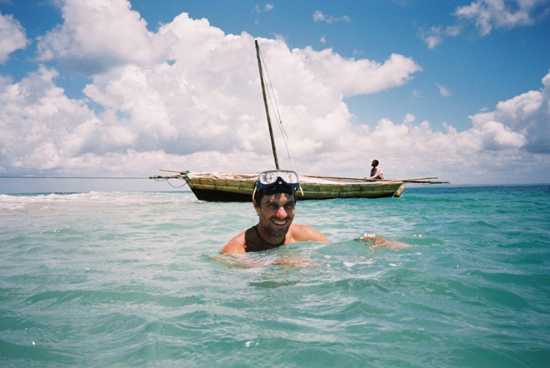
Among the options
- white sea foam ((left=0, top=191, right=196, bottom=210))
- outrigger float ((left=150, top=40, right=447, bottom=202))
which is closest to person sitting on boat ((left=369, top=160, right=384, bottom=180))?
outrigger float ((left=150, top=40, right=447, bottom=202))

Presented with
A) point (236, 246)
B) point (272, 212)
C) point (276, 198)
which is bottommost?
point (236, 246)

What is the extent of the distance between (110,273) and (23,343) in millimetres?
1804

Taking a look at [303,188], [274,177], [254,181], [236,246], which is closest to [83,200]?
[254,181]

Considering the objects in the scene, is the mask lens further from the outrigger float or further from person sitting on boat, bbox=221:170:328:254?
the outrigger float

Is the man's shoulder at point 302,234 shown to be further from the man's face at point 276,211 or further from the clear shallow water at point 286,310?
the man's face at point 276,211

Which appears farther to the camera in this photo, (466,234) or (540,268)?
(466,234)

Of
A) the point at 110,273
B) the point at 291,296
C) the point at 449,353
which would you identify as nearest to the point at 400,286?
the point at 291,296

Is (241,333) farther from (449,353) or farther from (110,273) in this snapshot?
(110,273)

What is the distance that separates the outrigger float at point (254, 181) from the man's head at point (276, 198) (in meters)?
13.8

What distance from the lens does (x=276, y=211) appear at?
3.99 m

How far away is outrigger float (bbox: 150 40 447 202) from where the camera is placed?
19.8 meters

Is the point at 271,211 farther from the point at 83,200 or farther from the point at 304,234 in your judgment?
the point at 83,200

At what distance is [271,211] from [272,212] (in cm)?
2

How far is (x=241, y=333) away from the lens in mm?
2076
